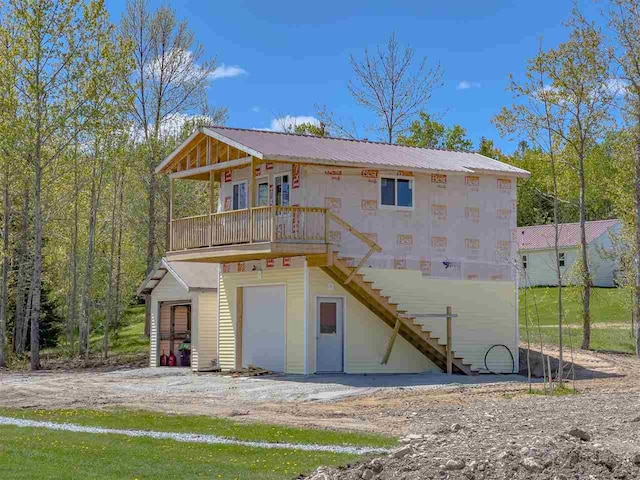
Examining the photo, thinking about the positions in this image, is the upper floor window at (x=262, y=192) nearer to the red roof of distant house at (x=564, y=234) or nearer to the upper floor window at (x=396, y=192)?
the upper floor window at (x=396, y=192)

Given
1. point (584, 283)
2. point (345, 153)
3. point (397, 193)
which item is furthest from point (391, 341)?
point (584, 283)

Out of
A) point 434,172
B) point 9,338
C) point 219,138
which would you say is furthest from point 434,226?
point 9,338

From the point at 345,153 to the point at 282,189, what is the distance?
6.82 feet

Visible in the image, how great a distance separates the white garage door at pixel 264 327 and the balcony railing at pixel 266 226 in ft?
7.60

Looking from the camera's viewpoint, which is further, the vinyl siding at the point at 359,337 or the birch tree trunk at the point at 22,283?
the birch tree trunk at the point at 22,283

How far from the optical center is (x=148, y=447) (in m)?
12.5

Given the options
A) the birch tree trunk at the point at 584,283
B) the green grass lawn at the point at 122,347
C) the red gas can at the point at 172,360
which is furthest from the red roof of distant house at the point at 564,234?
the red gas can at the point at 172,360

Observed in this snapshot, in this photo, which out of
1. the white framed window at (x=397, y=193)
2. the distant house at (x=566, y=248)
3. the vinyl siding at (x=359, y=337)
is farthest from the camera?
the distant house at (x=566, y=248)

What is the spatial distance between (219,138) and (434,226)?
6.72 metres

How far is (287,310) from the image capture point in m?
26.4

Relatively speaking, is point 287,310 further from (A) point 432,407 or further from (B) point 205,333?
(A) point 432,407

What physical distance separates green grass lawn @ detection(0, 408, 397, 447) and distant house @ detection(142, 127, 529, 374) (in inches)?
329

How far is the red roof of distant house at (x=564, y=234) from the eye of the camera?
188 feet

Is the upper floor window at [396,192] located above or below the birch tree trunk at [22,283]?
above
